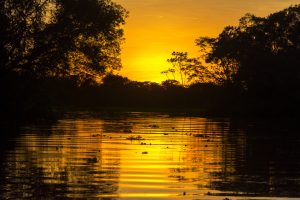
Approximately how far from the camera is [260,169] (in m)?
21.6

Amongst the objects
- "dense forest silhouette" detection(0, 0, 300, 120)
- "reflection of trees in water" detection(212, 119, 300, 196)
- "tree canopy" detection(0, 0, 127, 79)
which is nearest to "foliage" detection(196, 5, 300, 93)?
"dense forest silhouette" detection(0, 0, 300, 120)

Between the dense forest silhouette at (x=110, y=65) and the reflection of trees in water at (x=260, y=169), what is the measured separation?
65.4 ft

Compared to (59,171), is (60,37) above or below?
above

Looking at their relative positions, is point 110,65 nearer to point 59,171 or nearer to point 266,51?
point 59,171

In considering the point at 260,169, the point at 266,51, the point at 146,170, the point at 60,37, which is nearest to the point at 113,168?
the point at 146,170

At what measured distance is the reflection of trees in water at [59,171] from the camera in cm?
1578

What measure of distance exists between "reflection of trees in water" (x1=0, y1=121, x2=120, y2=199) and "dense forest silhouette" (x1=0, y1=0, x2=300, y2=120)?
61.9ft

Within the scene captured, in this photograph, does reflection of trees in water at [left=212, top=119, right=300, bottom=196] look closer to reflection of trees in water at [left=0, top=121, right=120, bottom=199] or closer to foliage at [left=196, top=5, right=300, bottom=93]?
reflection of trees in water at [left=0, top=121, right=120, bottom=199]

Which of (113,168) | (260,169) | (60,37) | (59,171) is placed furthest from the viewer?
(60,37)

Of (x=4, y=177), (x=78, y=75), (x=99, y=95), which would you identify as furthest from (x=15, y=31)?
(x=99, y=95)

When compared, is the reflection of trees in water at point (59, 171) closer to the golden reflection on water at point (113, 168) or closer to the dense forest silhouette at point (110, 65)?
the golden reflection on water at point (113, 168)

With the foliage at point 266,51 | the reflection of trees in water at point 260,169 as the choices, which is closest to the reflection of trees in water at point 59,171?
the reflection of trees in water at point 260,169

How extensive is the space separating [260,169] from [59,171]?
238 inches

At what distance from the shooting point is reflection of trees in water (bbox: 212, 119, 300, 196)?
55.8 feet
